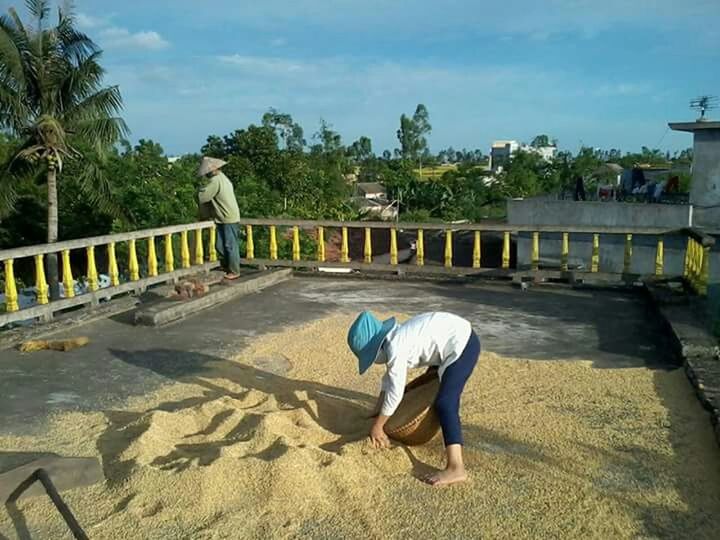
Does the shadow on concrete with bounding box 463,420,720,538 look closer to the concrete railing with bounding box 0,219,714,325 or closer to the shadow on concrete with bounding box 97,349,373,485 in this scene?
the shadow on concrete with bounding box 97,349,373,485

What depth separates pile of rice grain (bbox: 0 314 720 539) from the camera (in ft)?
9.87

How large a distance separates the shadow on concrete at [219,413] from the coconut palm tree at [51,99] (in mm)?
12230

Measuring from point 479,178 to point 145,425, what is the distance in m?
42.4

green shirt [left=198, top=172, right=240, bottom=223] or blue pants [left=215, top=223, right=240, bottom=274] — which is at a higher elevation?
green shirt [left=198, top=172, right=240, bottom=223]

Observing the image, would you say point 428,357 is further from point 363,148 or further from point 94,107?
point 363,148

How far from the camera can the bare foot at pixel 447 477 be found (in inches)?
132

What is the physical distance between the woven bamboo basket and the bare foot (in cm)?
33

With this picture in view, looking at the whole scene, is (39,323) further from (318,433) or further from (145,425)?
(318,433)

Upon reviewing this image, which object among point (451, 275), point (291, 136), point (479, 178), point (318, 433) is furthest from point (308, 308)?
point (479, 178)

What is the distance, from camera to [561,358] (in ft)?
18.2

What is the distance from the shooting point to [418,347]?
11.5 feet

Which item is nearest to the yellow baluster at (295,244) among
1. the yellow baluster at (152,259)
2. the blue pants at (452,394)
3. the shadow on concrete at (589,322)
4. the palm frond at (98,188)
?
the yellow baluster at (152,259)

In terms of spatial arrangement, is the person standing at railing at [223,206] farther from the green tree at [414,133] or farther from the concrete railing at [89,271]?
the green tree at [414,133]

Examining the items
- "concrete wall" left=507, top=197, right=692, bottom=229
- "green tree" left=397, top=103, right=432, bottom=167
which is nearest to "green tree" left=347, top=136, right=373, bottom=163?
"green tree" left=397, top=103, right=432, bottom=167
